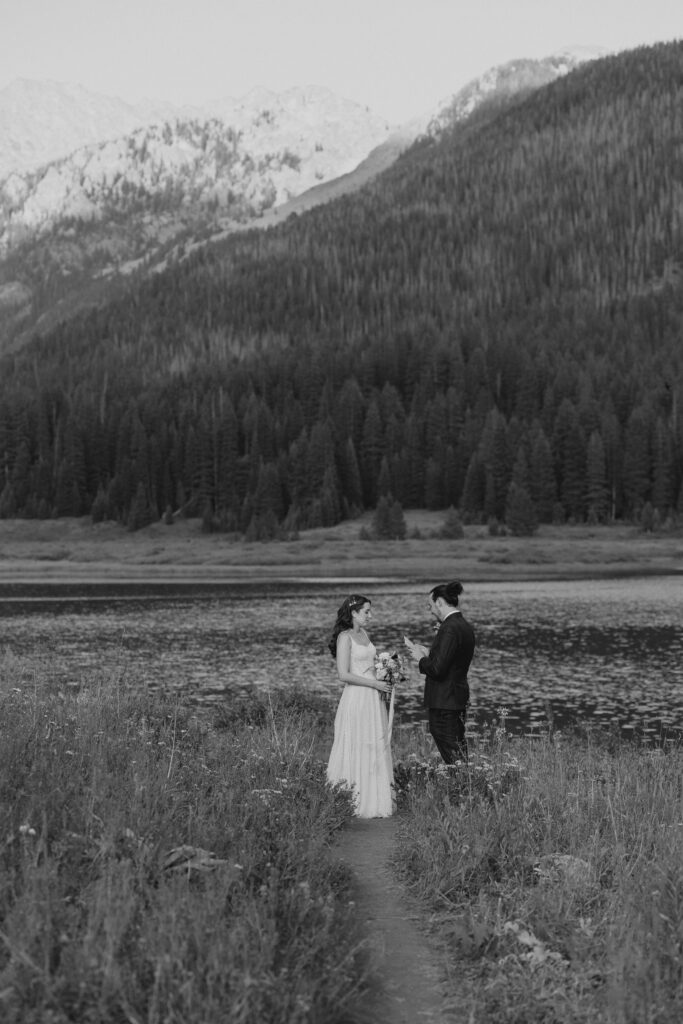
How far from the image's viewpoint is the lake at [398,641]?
33.2 metres

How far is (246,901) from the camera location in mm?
7402

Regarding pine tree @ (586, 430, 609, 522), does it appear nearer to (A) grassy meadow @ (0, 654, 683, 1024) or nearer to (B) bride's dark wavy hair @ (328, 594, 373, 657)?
(B) bride's dark wavy hair @ (328, 594, 373, 657)

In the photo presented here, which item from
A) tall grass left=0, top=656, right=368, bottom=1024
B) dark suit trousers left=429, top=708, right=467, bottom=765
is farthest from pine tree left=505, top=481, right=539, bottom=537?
tall grass left=0, top=656, right=368, bottom=1024

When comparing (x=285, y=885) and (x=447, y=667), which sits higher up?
(x=447, y=667)

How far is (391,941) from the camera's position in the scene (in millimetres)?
8703

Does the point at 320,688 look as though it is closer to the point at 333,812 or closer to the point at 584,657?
the point at 584,657

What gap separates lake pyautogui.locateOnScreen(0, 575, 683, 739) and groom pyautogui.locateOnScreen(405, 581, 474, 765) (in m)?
5.20

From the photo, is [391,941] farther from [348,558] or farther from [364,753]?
[348,558]

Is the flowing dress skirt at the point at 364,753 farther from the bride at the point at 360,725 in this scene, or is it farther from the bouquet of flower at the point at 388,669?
the bouquet of flower at the point at 388,669

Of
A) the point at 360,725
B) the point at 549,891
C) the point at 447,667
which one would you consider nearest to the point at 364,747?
the point at 360,725

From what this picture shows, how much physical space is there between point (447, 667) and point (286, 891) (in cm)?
590

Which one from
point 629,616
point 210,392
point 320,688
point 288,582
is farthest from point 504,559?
point 210,392

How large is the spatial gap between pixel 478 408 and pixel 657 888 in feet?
531

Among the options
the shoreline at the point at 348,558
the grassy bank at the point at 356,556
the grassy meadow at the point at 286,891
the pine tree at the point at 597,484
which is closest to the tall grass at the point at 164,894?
the grassy meadow at the point at 286,891
